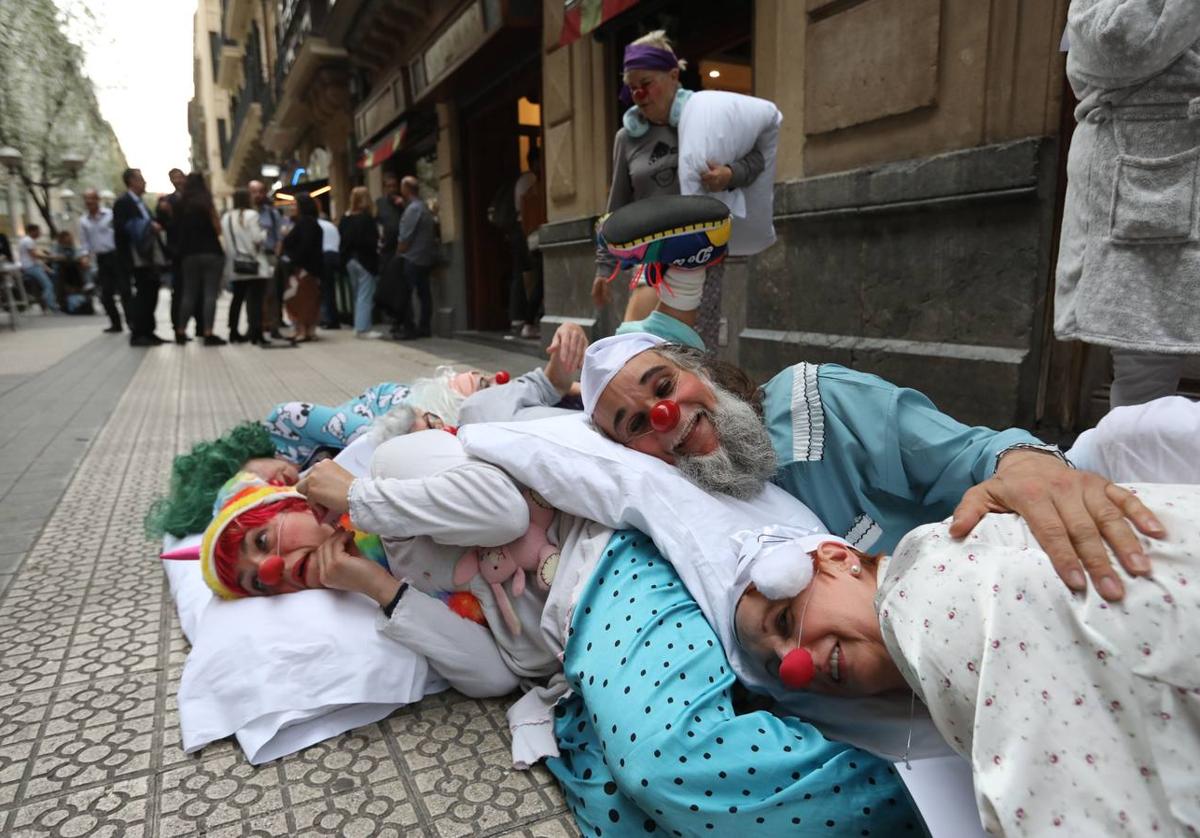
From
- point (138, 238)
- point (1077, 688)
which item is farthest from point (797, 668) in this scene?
point (138, 238)

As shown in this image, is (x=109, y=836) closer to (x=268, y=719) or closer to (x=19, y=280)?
(x=268, y=719)

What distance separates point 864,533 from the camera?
1769mm

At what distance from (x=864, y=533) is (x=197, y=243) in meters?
9.44

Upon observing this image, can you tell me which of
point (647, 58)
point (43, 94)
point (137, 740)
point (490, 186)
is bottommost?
point (137, 740)

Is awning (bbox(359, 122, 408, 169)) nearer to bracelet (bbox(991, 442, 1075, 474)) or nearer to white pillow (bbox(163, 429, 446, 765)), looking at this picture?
white pillow (bbox(163, 429, 446, 765))

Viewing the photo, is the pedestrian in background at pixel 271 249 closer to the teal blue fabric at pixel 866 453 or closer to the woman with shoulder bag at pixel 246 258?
the woman with shoulder bag at pixel 246 258

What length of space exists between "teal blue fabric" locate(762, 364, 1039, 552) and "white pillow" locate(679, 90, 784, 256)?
164 cm

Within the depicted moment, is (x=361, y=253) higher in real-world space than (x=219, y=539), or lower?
higher

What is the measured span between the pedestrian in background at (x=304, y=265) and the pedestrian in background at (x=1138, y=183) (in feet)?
30.5

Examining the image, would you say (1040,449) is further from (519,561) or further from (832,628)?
(519,561)

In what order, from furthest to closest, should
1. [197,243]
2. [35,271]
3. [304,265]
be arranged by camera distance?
[35,271] < [304,265] < [197,243]

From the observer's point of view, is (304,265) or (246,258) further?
(304,265)

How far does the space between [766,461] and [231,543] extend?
4.62 feet

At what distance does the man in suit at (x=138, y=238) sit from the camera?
912 cm
